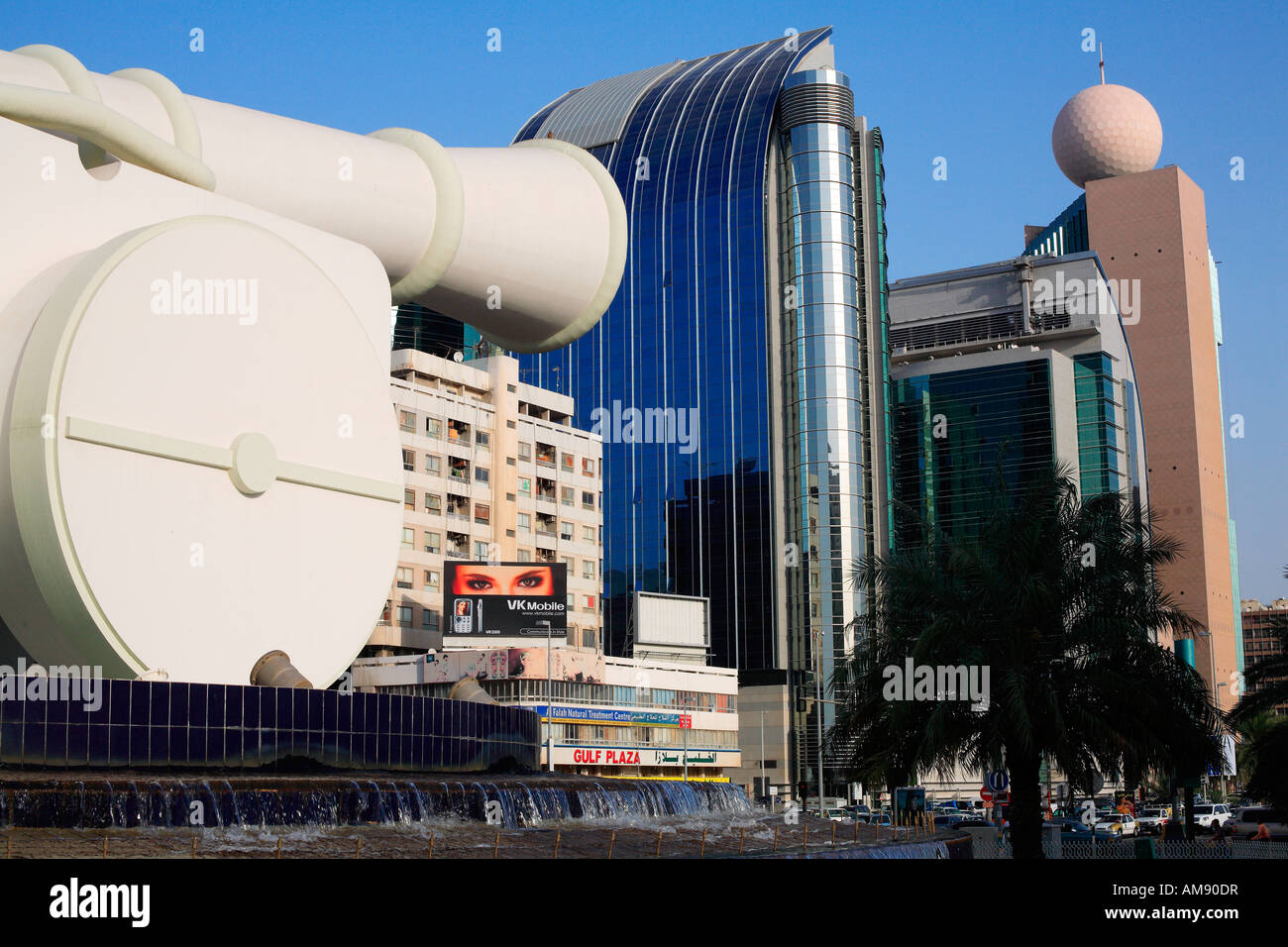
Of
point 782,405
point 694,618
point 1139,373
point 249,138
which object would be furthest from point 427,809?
point 1139,373

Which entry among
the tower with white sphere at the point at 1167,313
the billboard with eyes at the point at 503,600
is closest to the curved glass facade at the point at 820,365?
the tower with white sphere at the point at 1167,313

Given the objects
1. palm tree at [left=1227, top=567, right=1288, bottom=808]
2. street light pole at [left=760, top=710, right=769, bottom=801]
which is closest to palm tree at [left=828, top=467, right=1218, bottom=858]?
palm tree at [left=1227, top=567, right=1288, bottom=808]

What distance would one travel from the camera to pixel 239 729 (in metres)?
15.8

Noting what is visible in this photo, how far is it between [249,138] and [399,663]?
4955cm

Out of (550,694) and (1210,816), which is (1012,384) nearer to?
(550,694)

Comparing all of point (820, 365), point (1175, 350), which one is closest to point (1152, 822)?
point (820, 365)

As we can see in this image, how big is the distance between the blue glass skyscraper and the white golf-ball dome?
976 inches

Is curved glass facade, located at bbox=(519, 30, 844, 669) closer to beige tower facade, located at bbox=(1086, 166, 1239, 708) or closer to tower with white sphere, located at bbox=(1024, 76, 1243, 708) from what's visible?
tower with white sphere, located at bbox=(1024, 76, 1243, 708)

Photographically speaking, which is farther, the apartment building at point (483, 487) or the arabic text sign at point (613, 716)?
the apartment building at point (483, 487)

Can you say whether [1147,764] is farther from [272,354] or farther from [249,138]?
[249,138]

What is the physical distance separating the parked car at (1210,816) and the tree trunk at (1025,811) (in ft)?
89.3

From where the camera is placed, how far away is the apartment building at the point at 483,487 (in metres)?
74.7

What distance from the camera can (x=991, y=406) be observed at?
108750 millimetres

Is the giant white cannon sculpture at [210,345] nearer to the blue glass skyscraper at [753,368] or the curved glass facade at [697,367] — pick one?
the blue glass skyscraper at [753,368]
